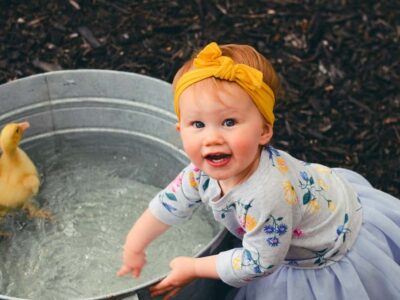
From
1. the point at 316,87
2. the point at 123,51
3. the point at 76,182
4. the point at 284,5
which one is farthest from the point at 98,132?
the point at 284,5

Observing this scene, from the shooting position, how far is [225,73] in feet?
4.48

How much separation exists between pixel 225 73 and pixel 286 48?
139cm

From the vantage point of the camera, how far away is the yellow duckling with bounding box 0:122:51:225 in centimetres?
188

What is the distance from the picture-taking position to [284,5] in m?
2.88

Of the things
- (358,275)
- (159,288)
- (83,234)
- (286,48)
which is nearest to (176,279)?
(159,288)

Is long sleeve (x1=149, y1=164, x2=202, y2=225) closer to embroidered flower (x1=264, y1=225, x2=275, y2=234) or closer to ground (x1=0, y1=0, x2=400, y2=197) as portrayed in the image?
embroidered flower (x1=264, y1=225, x2=275, y2=234)

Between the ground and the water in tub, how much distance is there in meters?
0.49

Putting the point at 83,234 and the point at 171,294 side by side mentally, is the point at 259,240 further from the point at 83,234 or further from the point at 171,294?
the point at 83,234

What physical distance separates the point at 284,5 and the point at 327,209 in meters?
1.47

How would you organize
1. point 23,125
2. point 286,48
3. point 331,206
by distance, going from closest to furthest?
point 331,206
point 23,125
point 286,48

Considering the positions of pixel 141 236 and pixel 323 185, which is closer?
pixel 323 185

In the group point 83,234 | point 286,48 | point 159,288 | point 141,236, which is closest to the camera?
point 159,288

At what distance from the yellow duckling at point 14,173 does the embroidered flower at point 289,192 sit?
2.48 ft

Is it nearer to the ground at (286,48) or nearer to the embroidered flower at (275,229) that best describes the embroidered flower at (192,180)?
the embroidered flower at (275,229)
